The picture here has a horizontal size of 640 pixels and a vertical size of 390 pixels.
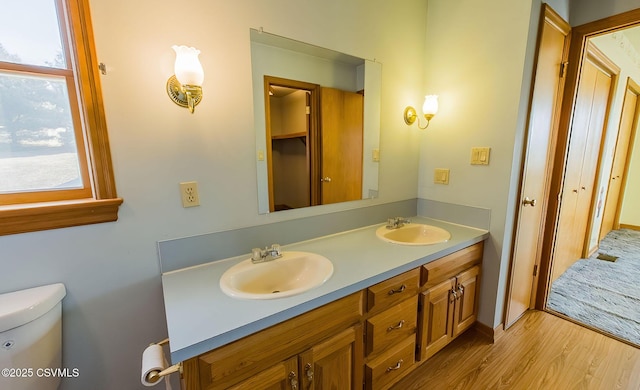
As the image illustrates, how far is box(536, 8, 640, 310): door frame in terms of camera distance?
1.65m

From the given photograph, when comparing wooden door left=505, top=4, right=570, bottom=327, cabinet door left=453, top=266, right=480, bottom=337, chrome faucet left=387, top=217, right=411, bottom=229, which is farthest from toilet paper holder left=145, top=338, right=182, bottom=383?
wooden door left=505, top=4, right=570, bottom=327

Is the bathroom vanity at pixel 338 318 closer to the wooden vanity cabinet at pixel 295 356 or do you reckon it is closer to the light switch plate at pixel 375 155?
the wooden vanity cabinet at pixel 295 356

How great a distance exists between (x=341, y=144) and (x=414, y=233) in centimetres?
81

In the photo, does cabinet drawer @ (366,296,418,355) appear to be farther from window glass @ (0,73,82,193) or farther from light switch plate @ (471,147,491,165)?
window glass @ (0,73,82,193)

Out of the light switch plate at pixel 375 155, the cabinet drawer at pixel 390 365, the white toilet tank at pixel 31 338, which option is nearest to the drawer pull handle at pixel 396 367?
the cabinet drawer at pixel 390 365

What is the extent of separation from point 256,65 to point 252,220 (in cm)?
76

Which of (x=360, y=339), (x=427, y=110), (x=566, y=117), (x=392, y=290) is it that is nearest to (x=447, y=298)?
(x=392, y=290)

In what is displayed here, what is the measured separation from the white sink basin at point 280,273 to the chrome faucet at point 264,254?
0.06 ft

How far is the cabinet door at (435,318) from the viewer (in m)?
1.45

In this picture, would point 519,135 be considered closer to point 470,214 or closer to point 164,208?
point 470,214

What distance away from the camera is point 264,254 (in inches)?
50.6

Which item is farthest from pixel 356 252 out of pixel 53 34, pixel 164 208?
pixel 53 34

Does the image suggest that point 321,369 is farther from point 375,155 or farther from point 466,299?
point 375,155

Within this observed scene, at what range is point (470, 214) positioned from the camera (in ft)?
5.95
